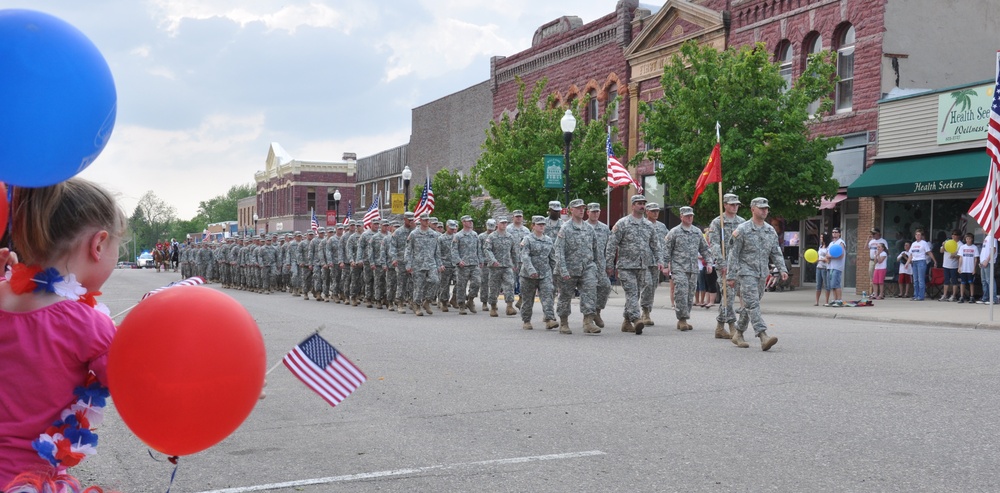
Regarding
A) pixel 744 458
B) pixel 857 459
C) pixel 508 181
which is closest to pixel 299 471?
pixel 744 458

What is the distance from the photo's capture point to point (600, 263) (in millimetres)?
15555

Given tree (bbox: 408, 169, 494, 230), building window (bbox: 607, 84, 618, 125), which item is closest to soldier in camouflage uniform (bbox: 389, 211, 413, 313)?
building window (bbox: 607, 84, 618, 125)

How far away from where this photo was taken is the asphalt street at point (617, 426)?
18.8 ft

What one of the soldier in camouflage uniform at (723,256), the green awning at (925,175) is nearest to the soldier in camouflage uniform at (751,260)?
the soldier in camouflage uniform at (723,256)

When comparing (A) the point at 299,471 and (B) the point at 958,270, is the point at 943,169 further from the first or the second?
(A) the point at 299,471

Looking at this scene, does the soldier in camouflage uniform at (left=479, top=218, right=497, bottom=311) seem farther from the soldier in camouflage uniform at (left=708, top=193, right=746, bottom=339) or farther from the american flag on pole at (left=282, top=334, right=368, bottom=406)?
the american flag on pole at (left=282, top=334, right=368, bottom=406)

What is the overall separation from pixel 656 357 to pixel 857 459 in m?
5.46

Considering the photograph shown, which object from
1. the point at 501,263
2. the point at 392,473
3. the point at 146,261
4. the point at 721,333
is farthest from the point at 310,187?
the point at 392,473

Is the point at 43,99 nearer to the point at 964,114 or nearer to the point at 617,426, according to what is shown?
the point at 617,426

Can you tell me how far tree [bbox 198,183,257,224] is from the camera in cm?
17488

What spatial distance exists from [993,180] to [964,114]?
692 centimetres

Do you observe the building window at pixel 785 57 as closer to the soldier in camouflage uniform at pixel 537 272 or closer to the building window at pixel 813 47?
the building window at pixel 813 47

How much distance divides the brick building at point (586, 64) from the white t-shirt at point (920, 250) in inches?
518

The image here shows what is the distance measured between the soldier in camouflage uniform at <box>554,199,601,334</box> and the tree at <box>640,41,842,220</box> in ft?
31.5
